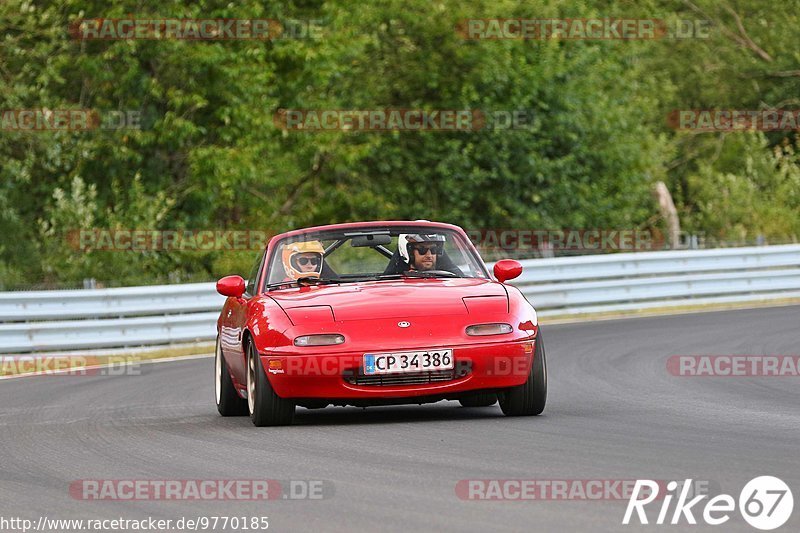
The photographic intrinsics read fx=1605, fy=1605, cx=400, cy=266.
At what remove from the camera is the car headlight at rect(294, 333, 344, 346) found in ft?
32.9

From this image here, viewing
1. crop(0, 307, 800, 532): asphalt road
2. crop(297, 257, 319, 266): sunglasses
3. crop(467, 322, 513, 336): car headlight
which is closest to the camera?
crop(0, 307, 800, 532): asphalt road

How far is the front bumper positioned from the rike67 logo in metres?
3.07

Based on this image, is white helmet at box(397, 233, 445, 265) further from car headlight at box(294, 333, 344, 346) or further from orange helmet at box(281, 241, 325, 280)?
car headlight at box(294, 333, 344, 346)

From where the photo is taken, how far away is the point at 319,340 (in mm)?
10078

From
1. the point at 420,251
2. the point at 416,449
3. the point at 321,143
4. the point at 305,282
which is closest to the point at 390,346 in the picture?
the point at 416,449

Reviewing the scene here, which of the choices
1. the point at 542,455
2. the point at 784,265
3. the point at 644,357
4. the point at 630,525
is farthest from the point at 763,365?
the point at 784,265

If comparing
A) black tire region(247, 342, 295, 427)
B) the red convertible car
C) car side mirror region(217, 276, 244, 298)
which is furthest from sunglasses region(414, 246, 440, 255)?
black tire region(247, 342, 295, 427)

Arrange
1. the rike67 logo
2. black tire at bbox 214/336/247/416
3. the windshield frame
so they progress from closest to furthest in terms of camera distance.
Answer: the rike67 logo, the windshield frame, black tire at bbox 214/336/247/416

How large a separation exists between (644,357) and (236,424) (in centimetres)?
618

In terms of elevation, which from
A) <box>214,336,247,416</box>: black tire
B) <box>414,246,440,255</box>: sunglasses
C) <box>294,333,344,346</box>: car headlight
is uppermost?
<box>414,246,440,255</box>: sunglasses

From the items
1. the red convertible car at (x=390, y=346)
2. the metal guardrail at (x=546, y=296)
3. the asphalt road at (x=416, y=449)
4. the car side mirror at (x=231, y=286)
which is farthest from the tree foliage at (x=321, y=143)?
the red convertible car at (x=390, y=346)

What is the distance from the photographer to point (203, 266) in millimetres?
30266

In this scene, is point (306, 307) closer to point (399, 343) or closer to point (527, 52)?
point (399, 343)

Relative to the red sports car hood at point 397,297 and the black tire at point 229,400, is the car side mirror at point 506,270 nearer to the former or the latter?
the red sports car hood at point 397,297
